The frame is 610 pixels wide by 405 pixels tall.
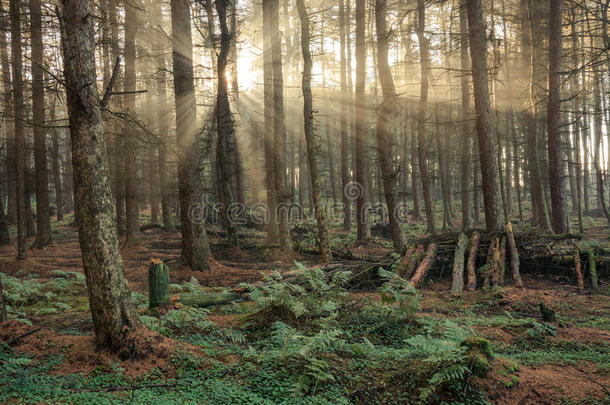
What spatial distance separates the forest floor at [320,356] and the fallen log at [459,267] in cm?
83

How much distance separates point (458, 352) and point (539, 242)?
27.0ft

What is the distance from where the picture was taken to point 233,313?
7.35 meters

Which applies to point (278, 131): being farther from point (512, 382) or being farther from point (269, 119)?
point (512, 382)

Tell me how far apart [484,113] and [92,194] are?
437 inches

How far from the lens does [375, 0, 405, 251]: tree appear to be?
40.4 feet

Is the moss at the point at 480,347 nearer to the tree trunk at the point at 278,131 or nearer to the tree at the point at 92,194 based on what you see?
the tree at the point at 92,194

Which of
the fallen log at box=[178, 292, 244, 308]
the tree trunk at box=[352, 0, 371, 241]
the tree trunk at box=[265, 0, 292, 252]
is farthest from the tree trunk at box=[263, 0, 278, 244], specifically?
the fallen log at box=[178, 292, 244, 308]

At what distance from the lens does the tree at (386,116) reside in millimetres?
12328

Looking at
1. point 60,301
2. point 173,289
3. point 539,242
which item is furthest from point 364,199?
point 60,301

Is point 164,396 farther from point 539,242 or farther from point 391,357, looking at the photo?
point 539,242

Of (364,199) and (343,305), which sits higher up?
(364,199)

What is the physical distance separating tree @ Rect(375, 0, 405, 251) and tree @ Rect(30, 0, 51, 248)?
12.0 metres

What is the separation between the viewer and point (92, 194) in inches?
169

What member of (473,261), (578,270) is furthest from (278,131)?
(578,270)
